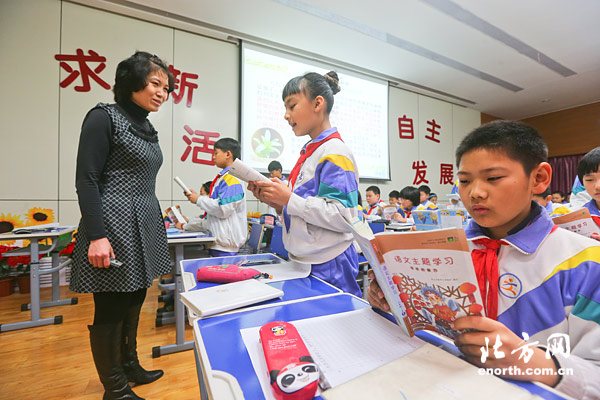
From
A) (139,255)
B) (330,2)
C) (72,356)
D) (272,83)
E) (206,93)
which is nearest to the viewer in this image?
(139,255)

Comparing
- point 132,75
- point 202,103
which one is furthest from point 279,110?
point 132,75

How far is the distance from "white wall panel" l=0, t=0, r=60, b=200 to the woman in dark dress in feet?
9.01

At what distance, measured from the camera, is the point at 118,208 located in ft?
3.57

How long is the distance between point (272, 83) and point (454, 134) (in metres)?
4.60

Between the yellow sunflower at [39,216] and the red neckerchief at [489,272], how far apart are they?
398 centimetres

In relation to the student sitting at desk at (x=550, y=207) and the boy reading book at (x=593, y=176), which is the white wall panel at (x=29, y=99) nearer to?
the student sitting at desk at (x=550, y=207)

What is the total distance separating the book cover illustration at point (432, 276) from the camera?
0.41 meters

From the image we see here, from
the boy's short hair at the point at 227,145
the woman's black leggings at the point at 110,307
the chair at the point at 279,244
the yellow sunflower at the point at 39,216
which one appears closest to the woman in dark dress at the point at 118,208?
the woman's black leggings at the point at 110,307

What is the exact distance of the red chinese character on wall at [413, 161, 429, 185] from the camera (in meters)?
5.80

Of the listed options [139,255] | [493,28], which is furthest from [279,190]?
[493,28]

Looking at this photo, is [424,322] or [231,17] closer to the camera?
[424,322]

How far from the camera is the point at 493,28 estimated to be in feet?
12.6

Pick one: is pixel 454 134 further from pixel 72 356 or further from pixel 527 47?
pixel 72 356

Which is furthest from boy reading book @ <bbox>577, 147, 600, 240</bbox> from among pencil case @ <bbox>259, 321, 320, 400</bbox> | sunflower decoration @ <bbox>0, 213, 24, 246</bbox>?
sunflower decoration @ <bbox>0, 213, 24, 246</bbox>
